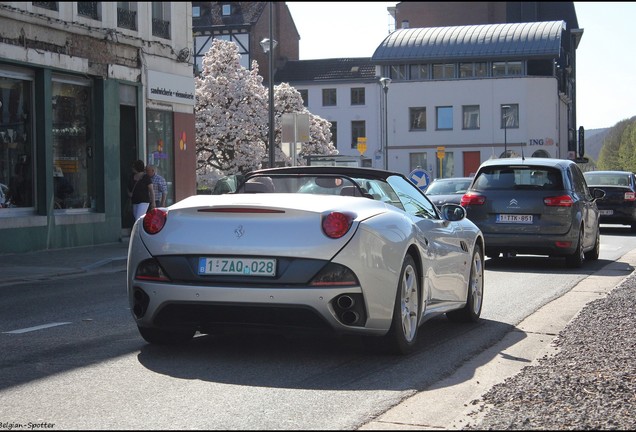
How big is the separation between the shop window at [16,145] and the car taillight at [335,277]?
49.0ft

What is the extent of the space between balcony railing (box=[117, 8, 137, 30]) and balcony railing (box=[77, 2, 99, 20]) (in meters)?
0.97

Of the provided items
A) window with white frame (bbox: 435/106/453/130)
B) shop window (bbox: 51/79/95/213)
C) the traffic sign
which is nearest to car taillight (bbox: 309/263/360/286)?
shop window (bbox: 51/79/95/213)

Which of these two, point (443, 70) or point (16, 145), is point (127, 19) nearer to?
point (16, 145)

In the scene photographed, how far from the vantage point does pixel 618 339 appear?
8.12 metres

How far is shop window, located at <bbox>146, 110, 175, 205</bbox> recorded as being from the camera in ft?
87.2

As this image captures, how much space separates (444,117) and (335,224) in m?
74.6

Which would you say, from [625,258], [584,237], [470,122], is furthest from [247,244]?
[470,122]

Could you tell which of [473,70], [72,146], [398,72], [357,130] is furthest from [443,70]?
[72,146]

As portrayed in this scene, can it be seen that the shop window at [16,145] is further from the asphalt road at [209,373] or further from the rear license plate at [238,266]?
the rear license plate at [238,266]

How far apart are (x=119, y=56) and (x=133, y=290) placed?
18.2m

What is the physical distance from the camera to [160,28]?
27.3 m

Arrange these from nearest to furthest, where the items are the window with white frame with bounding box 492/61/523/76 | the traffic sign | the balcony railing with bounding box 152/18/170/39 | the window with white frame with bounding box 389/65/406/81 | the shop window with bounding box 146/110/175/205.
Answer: the shop window with bounding box 146/110/175/205 < the balcony railing with bounding box 152/18/170/39 < the traffic sign < the window with white frame with bounding box 492/61/523/76 < the window with white frame with bounding box 389/65/406/81

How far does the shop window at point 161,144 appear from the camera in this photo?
87.2 feet

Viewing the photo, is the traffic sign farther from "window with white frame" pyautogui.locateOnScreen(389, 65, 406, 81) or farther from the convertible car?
"window with white frame" pyautogui.locateOnScreen(389, 65, 406, 81)
